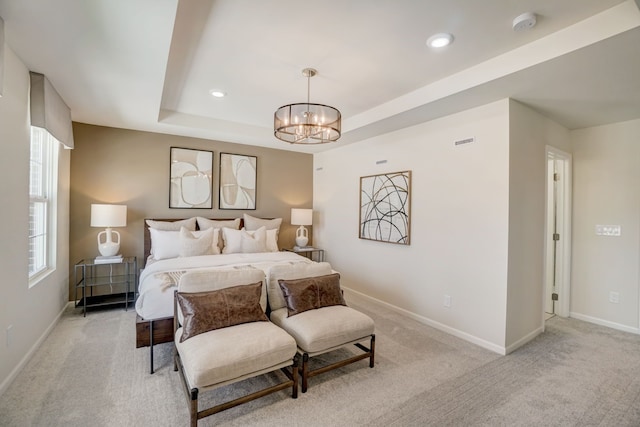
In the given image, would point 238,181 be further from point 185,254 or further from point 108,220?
point 108,220

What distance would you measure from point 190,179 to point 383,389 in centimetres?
397

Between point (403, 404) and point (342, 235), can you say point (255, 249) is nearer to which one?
point (342, 235)

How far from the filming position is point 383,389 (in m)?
2.26

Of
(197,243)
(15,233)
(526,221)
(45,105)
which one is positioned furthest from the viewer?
(197,243)

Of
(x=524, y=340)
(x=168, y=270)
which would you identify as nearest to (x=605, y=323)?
(x=524, y=340)

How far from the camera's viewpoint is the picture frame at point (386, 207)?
3867 mm

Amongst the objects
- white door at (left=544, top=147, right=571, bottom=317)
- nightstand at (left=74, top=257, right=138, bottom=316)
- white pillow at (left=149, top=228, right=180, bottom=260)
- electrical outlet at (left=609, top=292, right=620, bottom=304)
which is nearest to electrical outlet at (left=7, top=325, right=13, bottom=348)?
nightstand at (left=74, top=257, right=138, bottom=316)

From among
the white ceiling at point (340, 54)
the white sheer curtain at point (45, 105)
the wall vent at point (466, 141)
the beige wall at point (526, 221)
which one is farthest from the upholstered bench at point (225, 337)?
the wall vent at point (466, 141)

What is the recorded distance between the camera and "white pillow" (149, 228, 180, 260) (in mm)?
3870

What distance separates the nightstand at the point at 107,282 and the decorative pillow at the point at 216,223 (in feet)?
3.23

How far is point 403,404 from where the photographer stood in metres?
2.09

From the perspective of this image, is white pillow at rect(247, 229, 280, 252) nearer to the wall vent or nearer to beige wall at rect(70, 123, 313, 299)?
beige wall at rect(70, 123, 313, 299)

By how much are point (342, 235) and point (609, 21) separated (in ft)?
12.7

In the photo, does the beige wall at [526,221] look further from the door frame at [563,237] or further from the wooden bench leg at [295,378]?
the wooden bench leg at [295,378]
